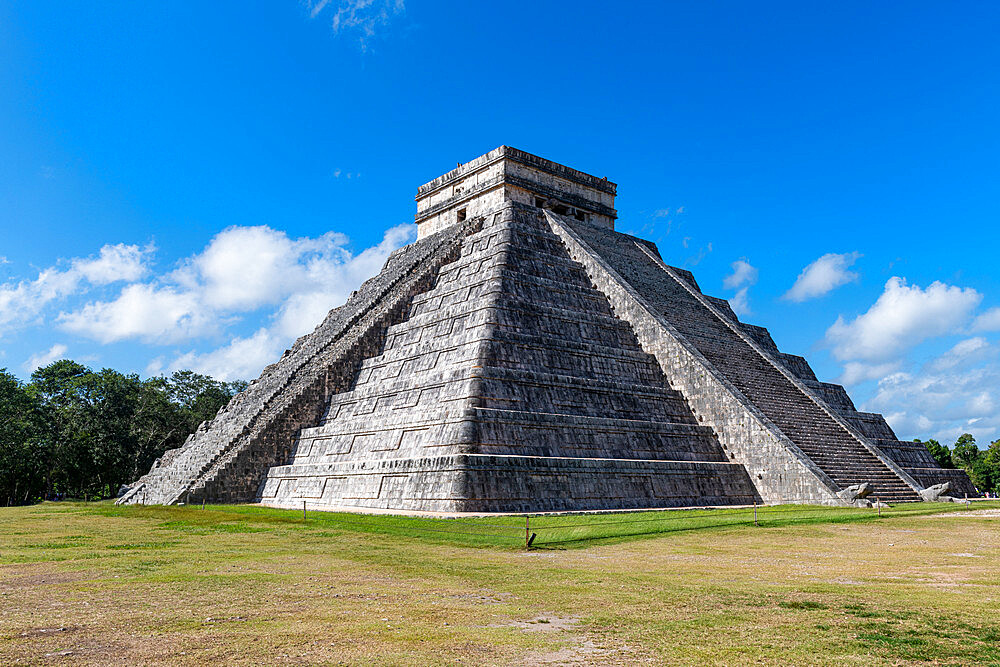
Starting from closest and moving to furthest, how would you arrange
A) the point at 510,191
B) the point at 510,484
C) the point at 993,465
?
1. the point at 510,484
2. the point at 510,191
3. the point at 993,465

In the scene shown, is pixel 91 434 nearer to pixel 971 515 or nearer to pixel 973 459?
pixel 971 515

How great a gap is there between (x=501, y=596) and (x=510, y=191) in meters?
29.2

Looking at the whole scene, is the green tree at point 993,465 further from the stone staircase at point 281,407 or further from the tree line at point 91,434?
the stone staircase at point 281,407

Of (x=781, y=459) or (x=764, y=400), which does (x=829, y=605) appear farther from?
(x=764, y=400)

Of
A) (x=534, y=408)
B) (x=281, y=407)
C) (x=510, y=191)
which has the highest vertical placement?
(x=510, y=191)

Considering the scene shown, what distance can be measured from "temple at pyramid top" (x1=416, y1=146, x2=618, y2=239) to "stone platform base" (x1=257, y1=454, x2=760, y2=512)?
1758cm

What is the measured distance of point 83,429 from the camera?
139ft

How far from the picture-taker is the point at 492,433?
1950 centimetres

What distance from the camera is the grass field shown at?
558 centimetres

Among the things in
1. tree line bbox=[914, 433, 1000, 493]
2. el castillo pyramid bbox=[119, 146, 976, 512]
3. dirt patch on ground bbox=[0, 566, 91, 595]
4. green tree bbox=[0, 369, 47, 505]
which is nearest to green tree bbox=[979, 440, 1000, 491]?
tree line bbox=[914, 433, 1000, 493]

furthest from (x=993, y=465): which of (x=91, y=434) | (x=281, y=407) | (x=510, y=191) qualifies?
(x=91, y=434)

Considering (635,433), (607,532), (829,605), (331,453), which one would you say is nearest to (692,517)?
(607,532)

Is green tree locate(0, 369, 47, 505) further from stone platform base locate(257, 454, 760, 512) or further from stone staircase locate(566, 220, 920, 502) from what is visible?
stone staircase locate(566, 220, 920, 502)

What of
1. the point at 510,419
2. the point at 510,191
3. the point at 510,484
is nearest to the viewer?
the point at 510,484
